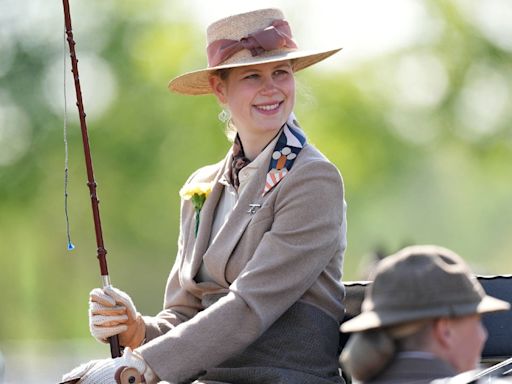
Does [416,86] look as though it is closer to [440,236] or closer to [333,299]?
[440,236]

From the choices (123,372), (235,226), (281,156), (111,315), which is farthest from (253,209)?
(123,372)

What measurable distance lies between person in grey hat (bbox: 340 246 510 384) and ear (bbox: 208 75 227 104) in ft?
6.89

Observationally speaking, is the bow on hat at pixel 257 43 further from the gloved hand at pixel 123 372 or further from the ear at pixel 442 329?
the ear at pixel 442 329

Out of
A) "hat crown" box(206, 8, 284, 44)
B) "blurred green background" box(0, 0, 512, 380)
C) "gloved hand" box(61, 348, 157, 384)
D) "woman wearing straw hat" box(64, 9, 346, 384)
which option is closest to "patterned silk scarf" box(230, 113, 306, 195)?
"woman wearing straw hat" box(64, 9, 346, 384)

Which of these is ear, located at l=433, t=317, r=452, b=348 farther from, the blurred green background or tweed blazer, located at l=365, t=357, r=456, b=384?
the blurred green background

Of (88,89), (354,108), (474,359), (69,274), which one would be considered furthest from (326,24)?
(474,359)

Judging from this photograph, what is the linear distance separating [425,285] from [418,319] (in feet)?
0.27

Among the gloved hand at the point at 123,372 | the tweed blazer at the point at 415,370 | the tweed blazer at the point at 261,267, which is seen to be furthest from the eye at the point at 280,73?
the tweed blazer at the point at 415,370

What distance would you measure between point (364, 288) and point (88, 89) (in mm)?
16127

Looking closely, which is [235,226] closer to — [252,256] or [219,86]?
[252,256]

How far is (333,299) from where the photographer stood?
525cm

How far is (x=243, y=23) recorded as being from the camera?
5.48 m

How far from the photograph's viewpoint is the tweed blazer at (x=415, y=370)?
138 inches

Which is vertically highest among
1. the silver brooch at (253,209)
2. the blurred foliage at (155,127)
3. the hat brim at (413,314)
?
the silver brooch at (253,209)
